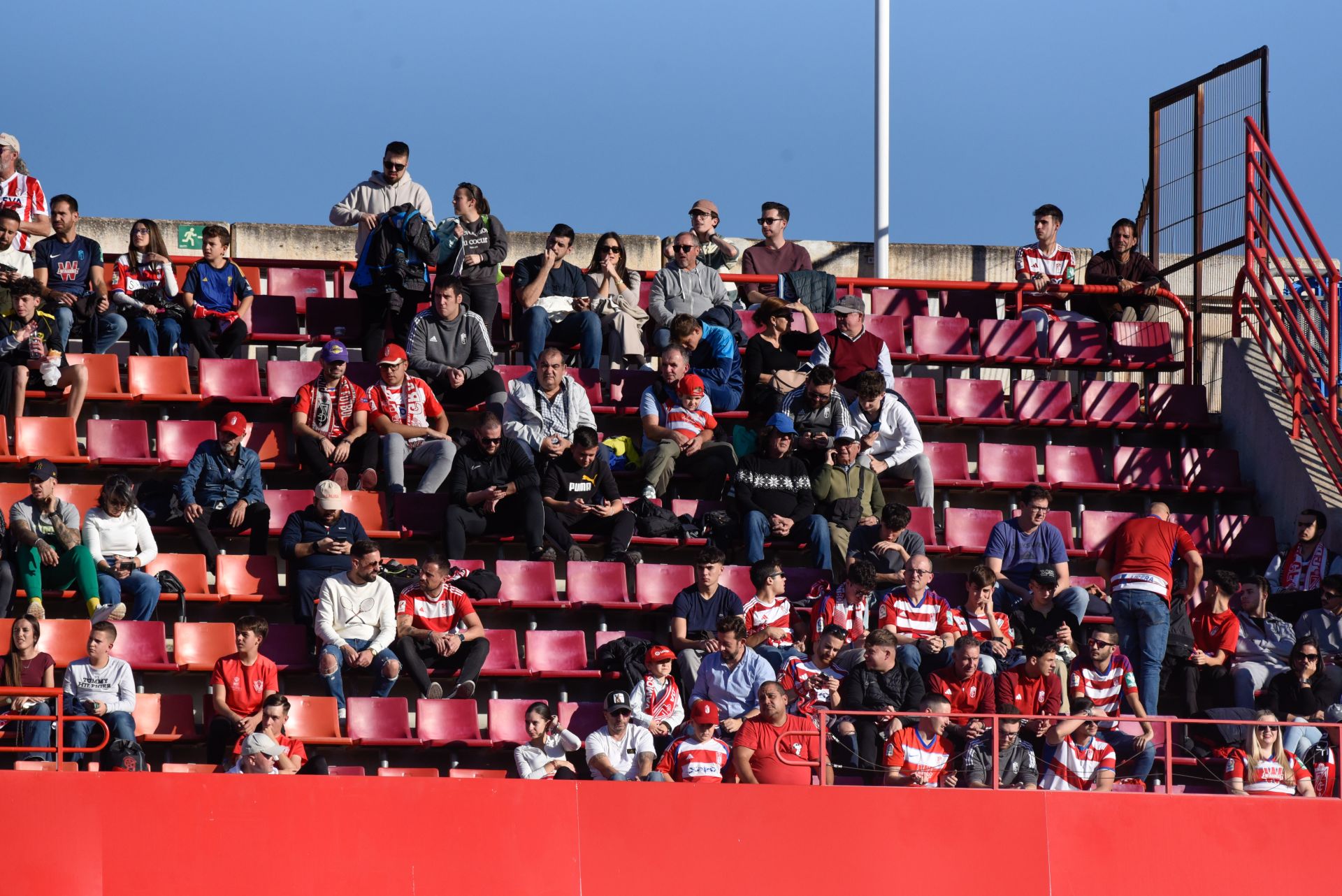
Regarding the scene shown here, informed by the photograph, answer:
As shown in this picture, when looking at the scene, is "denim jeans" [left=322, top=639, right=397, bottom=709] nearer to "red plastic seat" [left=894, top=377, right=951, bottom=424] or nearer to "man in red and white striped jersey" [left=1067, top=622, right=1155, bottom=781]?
"man in red and white striped jersey" [left=1067, top=622, right=1155, bottom=781]

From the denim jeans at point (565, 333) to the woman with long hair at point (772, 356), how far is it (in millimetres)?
1065

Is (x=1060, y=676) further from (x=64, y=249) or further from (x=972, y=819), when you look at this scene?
(x=64, y=249)

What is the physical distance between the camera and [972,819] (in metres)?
9.84

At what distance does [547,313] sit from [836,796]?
16.8ft

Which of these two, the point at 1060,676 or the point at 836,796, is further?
the point at 1060,676

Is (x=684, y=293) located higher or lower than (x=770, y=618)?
higher

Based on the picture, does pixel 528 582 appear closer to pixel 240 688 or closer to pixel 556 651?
pixel 556 651

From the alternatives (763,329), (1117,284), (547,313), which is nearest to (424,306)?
(547,313)

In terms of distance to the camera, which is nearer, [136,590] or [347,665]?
[347,665]

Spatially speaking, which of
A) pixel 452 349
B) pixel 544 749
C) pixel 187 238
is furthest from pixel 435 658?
pixel 187 238

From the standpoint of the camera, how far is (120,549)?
11.5 m

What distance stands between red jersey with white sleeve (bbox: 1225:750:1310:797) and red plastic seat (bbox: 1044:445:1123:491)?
11.3 ft

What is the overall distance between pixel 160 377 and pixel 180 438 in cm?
67

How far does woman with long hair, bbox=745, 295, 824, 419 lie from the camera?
13109 millimetres
